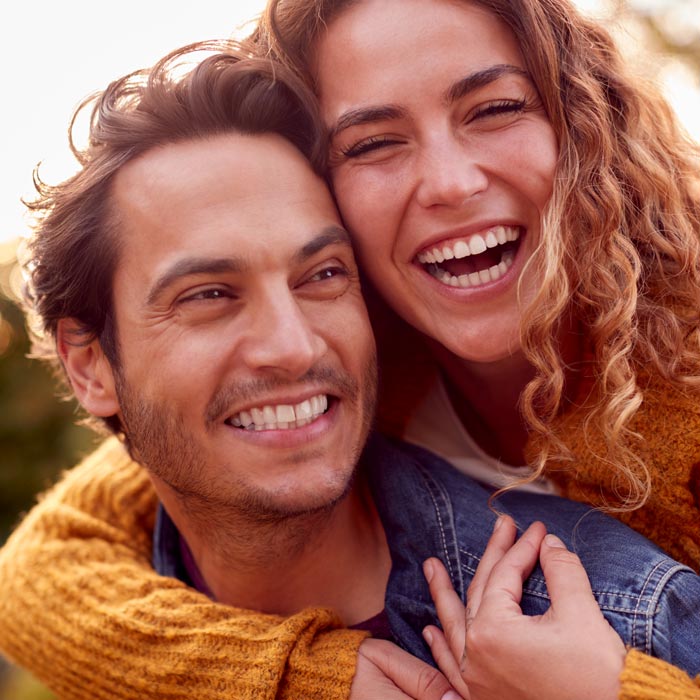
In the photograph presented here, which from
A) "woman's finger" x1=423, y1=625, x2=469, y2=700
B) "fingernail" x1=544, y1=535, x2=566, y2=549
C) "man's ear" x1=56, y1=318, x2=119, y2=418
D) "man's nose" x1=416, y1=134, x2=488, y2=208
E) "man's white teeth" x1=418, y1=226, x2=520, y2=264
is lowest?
"woman's finger" x1=423, y1=625, x2=469, y2=700

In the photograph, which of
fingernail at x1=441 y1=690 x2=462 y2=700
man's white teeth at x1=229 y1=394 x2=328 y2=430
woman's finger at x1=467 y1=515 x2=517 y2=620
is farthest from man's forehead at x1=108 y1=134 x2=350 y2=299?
fingernail at x1=441 y1=690 x2=462 y2=700

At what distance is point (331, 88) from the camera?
2.35m

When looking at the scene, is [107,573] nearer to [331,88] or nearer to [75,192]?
[75,192]

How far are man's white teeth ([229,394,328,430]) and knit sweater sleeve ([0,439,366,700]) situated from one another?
49 cm

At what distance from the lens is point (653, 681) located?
171 centimetres

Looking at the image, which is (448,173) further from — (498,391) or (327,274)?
(498,391)

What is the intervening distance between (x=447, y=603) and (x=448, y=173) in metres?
1.07

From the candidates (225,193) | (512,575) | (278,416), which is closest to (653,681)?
(512,575)

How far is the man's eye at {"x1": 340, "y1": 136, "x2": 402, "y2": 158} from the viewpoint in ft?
7.51

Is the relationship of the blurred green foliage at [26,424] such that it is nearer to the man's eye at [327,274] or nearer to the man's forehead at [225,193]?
the man's forehead at [225,193]

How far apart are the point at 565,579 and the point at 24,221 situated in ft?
6.36

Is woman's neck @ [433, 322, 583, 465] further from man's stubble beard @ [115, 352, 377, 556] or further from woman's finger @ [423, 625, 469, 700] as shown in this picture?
woman's finger @ [423, 625, 469, 700]

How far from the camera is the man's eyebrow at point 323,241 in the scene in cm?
225

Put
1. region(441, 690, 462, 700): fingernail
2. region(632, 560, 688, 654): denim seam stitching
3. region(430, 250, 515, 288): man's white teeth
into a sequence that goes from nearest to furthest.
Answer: region(632, 560, 688, 654): denim seam stitching, region(441, 690, 462, 700): fingernail, region(430, 250, 515, 288): man's white teeth
